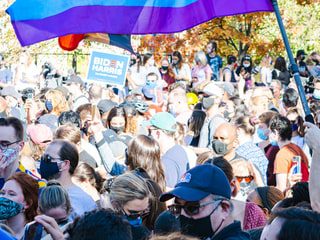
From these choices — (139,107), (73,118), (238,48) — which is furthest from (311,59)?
(73,118)

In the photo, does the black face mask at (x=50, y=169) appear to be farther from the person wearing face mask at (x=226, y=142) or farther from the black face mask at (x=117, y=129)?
the black face mask at (x=117, y=129)

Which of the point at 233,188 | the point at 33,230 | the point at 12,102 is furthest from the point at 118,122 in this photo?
the point at 33,230

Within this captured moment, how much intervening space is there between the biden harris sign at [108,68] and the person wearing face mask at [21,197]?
9.73 m

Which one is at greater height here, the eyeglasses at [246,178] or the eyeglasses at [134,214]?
the eyeglasses at [134,214]

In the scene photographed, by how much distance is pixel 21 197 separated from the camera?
5871 millimetres

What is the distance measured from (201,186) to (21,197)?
1447 mm

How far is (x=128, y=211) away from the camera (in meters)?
5.85

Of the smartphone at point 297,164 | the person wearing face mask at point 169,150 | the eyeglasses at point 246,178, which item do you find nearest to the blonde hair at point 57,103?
the person wearing face mask at point 169,150

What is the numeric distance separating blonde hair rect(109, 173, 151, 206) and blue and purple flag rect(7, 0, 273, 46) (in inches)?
80.2

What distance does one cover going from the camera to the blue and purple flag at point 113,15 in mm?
7602

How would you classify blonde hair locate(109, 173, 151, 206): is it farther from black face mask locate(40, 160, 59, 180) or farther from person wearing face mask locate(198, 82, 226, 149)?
person wearing face mask locate(198, 82, 226, 149)

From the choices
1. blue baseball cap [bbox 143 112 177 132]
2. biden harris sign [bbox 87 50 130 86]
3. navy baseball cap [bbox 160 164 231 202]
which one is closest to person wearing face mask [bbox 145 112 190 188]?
blue baseball cap [bbox 143 112 177 132]

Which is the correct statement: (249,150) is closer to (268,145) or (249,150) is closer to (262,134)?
(268,145)

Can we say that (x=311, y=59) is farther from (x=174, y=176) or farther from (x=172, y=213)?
(x=172, y=213)
